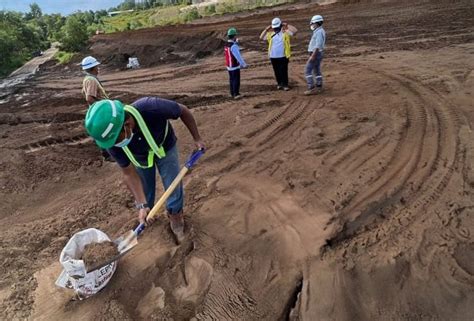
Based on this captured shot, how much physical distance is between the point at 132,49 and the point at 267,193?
50.1ft

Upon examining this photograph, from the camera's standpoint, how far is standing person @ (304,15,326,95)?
286 inches

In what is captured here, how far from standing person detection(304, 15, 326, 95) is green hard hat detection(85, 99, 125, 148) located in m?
5.37

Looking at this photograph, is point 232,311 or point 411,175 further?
point 411,175

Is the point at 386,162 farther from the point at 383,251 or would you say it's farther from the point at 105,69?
the point at 105,69

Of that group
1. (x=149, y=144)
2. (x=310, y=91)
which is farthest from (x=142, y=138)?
(x=310, y=91)

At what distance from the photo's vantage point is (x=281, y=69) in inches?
319

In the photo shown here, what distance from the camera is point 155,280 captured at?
3.46 metres

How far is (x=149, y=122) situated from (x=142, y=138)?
144 mm

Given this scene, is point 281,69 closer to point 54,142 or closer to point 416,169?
point 416,169

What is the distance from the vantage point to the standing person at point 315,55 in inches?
286

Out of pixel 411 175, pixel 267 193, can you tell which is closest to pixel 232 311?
pixel 267 193

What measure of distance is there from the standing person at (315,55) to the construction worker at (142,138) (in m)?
4.61

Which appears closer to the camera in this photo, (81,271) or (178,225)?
(81,271)

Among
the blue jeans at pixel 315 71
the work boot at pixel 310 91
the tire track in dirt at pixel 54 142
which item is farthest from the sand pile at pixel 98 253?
the blue jeans at pixel 315 71
